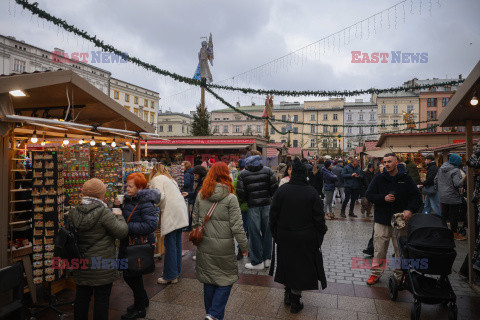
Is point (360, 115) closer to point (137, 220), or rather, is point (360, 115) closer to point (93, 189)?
point (137, 220)

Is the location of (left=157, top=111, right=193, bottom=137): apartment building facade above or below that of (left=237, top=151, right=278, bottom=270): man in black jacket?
above

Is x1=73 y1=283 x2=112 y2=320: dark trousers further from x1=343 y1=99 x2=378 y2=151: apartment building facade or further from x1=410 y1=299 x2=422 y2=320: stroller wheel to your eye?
x1=343 y1=99 x2=378 y2=151: apartment building facade

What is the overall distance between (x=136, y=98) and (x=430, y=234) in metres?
55.3

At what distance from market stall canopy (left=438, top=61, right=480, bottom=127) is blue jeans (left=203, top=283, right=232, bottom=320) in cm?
381

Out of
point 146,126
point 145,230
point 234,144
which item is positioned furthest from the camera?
point 234,144

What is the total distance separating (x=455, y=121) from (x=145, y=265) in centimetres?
526

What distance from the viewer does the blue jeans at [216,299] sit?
3.15 m

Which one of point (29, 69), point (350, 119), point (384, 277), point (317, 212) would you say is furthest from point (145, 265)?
point (350, 119)

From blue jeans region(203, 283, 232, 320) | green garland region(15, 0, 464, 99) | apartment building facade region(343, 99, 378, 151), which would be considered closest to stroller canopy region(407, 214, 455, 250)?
blue jeans region(203, 283, 232, 320)

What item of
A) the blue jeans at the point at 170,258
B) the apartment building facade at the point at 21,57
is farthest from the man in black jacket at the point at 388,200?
the apartment building facade at the point at 21,57

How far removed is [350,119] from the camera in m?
71.1

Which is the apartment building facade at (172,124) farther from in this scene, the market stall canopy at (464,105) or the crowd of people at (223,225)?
the market stall canopy at (464,105)

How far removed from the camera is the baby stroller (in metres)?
3.43

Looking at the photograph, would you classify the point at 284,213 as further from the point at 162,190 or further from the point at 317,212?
the point at 162,190
